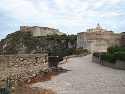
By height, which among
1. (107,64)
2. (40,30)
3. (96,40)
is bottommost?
(107,64)

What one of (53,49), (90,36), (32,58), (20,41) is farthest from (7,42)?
(32,58)

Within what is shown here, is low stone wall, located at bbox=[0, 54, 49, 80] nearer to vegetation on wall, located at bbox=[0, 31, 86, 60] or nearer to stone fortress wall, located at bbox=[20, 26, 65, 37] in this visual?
vegetation on wall, located at bbox=[0, 31, 86, 60]

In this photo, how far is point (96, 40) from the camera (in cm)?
5028

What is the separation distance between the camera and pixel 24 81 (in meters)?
12.3

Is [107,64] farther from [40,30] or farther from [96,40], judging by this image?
[40,30]

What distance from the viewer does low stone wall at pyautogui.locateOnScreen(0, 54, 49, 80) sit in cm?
1085

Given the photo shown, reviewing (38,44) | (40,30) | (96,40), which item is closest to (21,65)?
(96,40)

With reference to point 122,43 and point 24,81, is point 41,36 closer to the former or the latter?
point 122,43

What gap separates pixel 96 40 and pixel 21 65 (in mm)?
39367

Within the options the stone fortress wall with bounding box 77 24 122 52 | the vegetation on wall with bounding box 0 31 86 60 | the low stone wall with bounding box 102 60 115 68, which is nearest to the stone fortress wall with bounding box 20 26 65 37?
the vegetation on wall with bounding box 0 31 86 60

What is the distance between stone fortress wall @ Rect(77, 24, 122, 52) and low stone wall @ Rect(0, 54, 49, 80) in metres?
35.0

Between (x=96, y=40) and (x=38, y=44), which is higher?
(x=96, y=40)

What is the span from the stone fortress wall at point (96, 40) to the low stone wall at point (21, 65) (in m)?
35.0

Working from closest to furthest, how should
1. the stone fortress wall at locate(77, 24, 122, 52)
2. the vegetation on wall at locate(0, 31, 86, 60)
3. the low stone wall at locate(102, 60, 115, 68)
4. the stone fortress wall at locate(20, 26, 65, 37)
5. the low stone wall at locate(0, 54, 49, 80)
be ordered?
the low stone wall at locate(0, 54, 49, 80), the low stone wall at locate(102, 60, 115, 68), the stone fortress wall at locate(77, 24, 122, 52), the vegetation on wall at locate(0, 31, 86, 60), the stone fortress wall at locate(20, 26, 65, 37)
